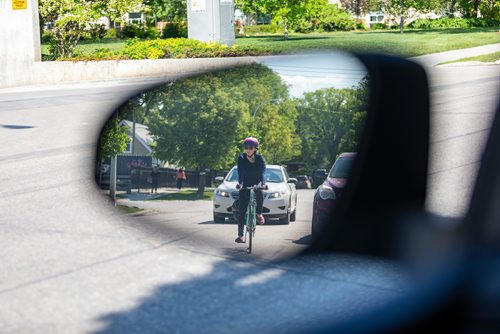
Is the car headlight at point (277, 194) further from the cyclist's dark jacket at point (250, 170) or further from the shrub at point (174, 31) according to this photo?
the shrub at point (174, 31)

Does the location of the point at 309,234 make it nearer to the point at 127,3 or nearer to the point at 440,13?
the point at 127,3

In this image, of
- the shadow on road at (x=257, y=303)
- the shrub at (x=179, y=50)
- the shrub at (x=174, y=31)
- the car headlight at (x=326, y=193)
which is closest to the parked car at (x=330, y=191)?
the car headlight at (x=326, y=193)

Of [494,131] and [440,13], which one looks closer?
[494,131]

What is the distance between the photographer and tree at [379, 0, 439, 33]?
146ft

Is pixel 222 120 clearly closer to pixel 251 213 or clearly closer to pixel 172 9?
pixel 251 213

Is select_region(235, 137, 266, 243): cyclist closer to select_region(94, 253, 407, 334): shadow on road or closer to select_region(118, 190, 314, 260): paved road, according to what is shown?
select_region(118, 190, 314, 260): paved road

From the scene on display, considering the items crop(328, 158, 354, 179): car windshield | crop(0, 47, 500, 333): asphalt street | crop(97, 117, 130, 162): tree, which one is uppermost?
crop(97, 117, 130, 162): tree

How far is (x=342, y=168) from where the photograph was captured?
1.89m

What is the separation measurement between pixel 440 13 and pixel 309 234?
2001 inches

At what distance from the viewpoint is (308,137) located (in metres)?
1.96

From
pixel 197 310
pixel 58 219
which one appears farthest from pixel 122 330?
pixel 58 219

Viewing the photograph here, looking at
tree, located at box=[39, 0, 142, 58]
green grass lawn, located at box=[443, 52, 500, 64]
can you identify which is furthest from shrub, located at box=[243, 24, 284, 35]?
green grass lawn, located at box=[443, 52, 500, 64]

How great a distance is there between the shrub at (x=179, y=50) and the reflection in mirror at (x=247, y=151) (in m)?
17.6

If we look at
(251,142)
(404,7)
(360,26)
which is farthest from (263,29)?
(251,142)
